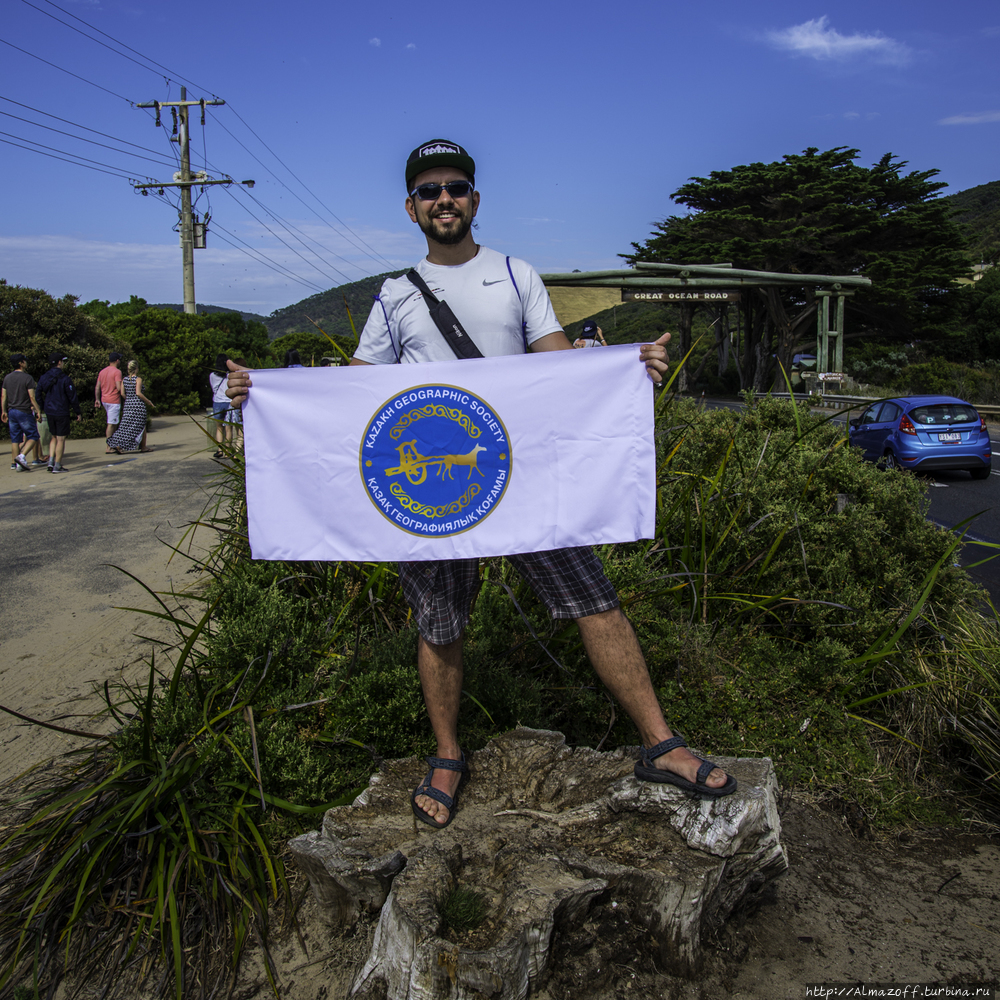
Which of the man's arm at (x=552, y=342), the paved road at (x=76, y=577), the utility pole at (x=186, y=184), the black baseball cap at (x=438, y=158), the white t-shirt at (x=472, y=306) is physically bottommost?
the paved road at (x=76, y=577)

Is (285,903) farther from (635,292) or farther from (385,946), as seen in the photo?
(635,292)

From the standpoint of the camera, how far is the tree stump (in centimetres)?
172

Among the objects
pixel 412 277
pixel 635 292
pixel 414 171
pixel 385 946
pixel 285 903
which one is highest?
pixel 635 292

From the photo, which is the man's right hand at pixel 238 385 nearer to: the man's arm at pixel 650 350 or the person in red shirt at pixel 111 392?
the man's arm at pixel 650 350

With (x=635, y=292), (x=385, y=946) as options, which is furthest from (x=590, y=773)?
(x=635, y=292)

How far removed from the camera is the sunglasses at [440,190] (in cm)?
228

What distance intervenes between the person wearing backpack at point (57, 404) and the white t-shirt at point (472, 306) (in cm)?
1037

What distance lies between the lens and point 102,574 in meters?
5.49

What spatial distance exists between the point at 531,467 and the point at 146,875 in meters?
1.69

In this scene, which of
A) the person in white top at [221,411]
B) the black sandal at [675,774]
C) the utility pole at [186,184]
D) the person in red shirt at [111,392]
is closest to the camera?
the black sandal at [675,774]

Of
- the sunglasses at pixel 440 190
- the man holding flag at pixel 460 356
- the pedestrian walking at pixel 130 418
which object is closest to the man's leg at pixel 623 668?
the man holding flag at pixel 460 356

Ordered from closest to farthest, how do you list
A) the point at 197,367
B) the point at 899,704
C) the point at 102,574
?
the point at 899,704
the point at 102,574
the point at 197,367

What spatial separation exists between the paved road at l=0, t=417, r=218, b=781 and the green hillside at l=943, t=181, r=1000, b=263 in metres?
32.9

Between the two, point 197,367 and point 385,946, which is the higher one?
point 197,367
